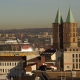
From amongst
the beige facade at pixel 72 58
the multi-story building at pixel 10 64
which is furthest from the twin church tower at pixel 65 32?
the multi-story building at pixel 10 64

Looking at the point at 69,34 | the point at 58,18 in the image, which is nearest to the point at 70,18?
the point at 69,34

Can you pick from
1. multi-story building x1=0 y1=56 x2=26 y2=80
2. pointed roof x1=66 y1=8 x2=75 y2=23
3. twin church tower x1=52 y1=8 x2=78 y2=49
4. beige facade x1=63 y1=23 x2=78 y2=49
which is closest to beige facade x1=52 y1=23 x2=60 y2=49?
twin church tower x1=52 y1=8 x2=78 y2=49

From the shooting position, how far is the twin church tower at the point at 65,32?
6255 inches

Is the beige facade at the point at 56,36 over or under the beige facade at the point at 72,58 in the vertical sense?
over

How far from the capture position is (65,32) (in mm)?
160375

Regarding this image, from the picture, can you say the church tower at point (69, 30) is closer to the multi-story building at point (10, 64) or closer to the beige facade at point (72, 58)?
the beige facade at point (72, 58)

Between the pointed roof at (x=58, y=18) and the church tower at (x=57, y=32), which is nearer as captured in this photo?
the church tower at (x=57, y=32)

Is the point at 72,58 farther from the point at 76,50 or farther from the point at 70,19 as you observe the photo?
the point at 70,19

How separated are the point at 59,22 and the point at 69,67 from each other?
6467 cm

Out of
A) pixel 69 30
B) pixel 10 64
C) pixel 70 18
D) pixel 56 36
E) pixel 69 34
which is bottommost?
pixel 10 64

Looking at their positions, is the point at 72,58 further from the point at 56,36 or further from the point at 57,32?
the point at 57,32

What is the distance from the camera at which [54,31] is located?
164625 millimetres

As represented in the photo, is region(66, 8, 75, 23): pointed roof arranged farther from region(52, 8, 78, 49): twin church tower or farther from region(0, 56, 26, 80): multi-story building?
region(0, 56, 26, 80): multi-story building

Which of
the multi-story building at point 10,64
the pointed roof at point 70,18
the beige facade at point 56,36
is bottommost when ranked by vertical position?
the multi-story building at point 10,64
